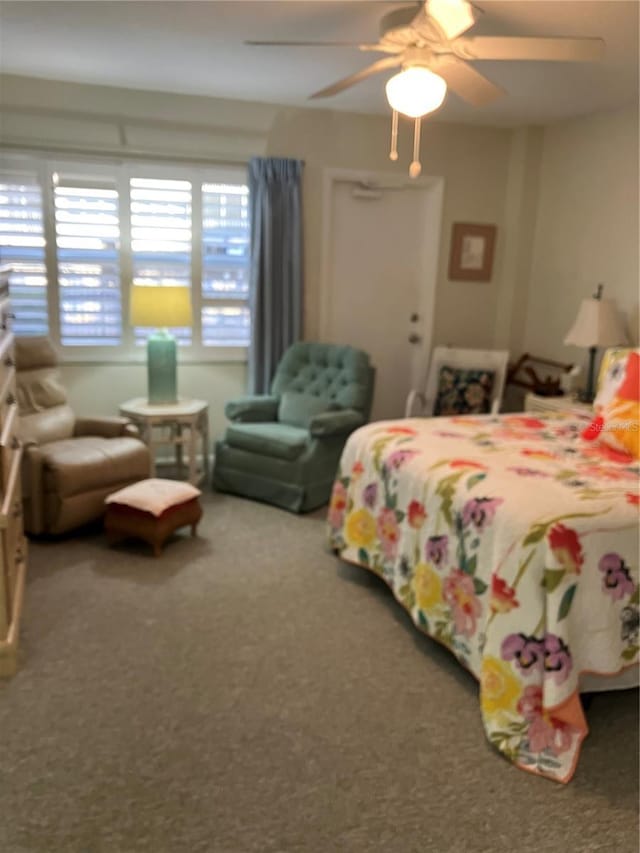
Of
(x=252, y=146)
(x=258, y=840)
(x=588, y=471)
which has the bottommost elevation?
(x=258, y=840)

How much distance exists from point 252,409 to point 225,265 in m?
1.02

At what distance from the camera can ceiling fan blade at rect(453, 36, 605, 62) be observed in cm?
225

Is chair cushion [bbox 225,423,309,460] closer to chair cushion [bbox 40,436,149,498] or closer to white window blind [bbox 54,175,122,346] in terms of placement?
chair cushion [bbox 40,436,149,498]

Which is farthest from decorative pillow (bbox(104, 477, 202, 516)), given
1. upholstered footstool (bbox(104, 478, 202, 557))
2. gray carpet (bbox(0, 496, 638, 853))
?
gray carpet (bbox(0, 496, 638, 853))

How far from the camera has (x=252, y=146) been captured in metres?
4.45

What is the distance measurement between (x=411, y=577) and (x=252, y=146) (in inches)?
122

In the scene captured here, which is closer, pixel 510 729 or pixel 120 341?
pixel 510 729

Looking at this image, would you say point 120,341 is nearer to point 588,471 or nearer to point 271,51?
point 271,51

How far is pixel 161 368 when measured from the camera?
4172 mm

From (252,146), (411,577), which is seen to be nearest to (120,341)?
(252,146)

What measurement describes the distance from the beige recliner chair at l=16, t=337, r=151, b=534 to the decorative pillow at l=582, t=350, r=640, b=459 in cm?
238

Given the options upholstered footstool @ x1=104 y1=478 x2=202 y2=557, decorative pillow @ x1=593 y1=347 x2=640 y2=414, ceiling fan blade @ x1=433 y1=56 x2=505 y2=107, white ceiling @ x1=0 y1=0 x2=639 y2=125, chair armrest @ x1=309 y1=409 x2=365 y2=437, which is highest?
white ceiling @ x1=0 y1=0 x2=639 y2=125

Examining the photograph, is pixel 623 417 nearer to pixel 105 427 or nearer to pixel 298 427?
pixel 298 427

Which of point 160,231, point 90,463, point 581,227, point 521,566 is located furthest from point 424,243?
point 521,566
